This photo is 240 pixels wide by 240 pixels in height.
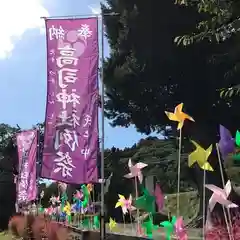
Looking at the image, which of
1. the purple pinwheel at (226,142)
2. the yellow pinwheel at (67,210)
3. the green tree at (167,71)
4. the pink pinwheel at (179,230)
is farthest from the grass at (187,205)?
the purple pinwheel at (226,142)

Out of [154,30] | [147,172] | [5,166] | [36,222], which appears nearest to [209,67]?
[154,30]

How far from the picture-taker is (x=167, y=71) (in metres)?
18.5

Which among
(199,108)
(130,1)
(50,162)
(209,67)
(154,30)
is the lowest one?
(50,162)

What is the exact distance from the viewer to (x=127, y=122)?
22.9 meters

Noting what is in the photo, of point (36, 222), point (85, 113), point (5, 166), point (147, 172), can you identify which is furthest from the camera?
point (5, 166)

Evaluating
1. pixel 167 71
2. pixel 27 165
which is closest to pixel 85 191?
pixel 27 165

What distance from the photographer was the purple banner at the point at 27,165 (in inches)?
731

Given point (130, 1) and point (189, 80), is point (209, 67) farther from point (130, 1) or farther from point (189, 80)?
point (130, 1)

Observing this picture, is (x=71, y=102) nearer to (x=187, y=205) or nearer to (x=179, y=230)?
(x=179, y=230)

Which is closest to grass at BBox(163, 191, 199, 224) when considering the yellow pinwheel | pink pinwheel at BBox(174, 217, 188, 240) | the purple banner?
the yellow pinwheel

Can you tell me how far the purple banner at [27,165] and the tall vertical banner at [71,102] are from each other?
26.0 ft

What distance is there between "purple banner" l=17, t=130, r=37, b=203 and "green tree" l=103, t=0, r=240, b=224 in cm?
349

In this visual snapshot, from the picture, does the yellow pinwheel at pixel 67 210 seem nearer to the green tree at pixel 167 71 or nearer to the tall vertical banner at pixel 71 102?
the green tree at pixel 167 71

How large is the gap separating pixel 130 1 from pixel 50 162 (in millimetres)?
9743
